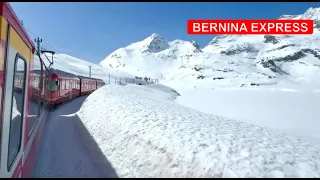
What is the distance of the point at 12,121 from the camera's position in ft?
10.6

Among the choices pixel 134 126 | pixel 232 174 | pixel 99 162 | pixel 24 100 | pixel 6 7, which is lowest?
pixel 99 162

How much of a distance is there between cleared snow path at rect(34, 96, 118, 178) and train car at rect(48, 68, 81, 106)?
4101mm

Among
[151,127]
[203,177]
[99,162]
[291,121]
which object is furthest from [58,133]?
[291,121]

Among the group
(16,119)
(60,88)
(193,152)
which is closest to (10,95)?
(16,119)

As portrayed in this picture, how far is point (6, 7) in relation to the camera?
274 cm

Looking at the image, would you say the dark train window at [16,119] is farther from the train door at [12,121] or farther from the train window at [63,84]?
the train window at [63,84]

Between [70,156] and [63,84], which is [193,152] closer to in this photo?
[70,156]

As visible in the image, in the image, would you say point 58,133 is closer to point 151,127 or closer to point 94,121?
point 94,121

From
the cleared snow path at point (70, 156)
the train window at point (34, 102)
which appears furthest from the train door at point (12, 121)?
A: the cleared snow path at point (70, 156)

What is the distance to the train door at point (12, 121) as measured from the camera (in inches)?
112

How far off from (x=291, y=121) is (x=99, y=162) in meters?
12.8

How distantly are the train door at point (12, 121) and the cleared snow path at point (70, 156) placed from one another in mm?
2089

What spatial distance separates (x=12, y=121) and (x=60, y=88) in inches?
524

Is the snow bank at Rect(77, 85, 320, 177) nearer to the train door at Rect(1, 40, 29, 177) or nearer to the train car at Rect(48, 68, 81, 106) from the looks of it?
the train door at Rect(1, 40, 29, 177)
